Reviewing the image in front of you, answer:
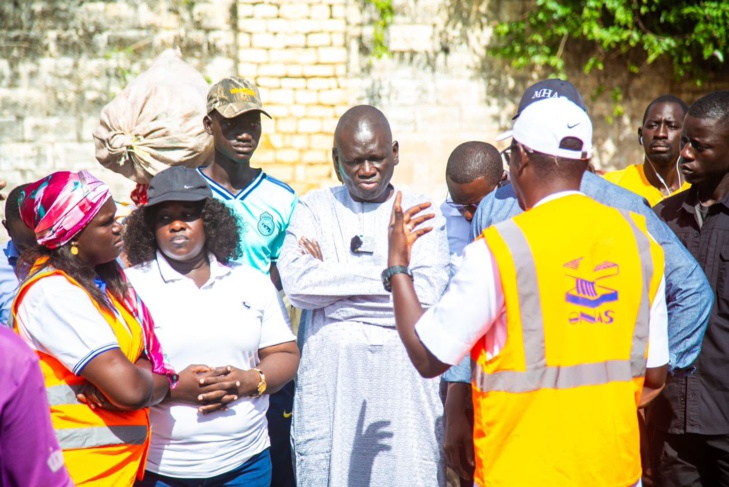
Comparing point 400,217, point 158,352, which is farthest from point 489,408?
point 158,352

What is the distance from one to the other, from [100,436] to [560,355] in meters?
1.72

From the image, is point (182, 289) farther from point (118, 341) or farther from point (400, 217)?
point (400, 217)

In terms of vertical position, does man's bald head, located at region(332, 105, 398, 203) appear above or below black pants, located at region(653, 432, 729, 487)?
above

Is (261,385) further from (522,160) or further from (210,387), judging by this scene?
(522,160)

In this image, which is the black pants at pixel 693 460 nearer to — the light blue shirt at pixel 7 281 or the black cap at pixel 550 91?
the black cap at pixel 550 91

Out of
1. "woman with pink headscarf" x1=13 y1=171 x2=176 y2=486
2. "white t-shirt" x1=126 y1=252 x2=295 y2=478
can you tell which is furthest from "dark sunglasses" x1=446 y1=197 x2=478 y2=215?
"woman with pink headscarf" x1=13 y1=171 x2=176 y2=486

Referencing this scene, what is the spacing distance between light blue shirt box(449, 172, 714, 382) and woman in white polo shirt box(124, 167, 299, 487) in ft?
3.05

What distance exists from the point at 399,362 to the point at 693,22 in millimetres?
7210

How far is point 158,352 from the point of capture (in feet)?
10.4

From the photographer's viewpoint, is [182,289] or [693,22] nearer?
[182,289]

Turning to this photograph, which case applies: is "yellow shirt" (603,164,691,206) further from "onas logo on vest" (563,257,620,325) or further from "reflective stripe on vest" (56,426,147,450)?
"reflective stripe on vest" (56,426,147,450)

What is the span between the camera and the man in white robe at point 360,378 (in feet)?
11.7

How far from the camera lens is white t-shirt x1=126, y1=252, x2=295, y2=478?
3.32 meters

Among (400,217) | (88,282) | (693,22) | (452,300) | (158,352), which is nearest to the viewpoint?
(452,300)
